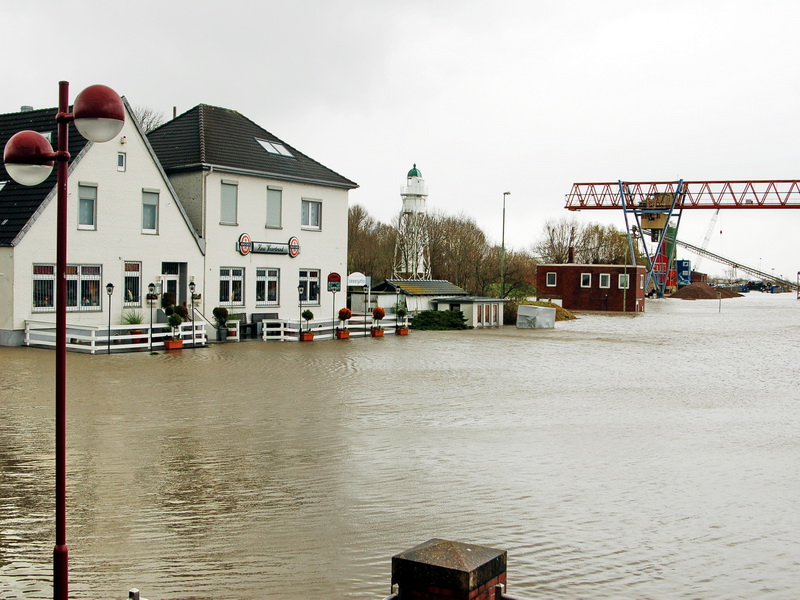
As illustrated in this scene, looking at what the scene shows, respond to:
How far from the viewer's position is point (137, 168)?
1164 inches

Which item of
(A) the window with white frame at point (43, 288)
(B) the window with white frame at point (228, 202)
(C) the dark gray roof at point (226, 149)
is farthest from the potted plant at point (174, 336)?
(C) the dark gray roof at point (226, 149)

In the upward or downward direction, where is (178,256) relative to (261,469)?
upward

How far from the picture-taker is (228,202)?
33.4 meters

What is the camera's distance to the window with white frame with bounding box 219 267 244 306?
33.0 meters

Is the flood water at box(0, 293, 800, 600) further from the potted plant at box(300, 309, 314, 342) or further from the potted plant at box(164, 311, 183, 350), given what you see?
the potted plant at box(300, 309, 314, 342)

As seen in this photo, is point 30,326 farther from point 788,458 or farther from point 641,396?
point 788,458

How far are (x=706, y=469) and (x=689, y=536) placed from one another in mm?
3424

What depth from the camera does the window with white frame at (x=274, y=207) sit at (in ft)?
115

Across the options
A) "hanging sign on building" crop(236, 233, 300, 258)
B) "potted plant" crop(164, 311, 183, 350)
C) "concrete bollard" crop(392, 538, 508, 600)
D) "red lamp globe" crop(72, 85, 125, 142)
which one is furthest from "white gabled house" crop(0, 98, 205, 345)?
"concrete bollard" crop(392, 538, 508, 600)

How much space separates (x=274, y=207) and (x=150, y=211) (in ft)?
20.5

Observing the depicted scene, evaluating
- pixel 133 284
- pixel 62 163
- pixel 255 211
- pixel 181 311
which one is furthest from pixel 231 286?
pixel 62 163

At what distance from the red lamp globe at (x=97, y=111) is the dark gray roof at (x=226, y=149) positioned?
26813 millimetres

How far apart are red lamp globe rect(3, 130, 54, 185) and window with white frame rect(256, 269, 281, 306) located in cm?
2820

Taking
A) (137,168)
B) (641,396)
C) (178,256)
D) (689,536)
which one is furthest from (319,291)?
(689,536)
